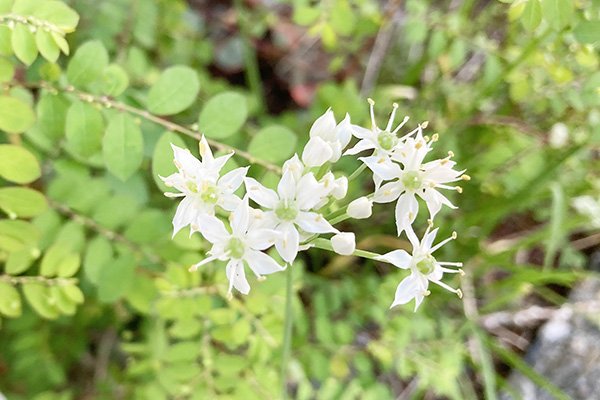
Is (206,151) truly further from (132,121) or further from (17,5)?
(17,5)

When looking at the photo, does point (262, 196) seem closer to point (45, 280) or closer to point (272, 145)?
point (272, 145)

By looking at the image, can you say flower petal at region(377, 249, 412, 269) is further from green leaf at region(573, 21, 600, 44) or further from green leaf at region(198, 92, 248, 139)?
green leaf at region(573, 21, 600, 44)

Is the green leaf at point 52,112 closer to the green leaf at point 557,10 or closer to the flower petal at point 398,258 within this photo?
the flower petal at point 398,258

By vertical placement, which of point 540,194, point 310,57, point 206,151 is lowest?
point 310,57

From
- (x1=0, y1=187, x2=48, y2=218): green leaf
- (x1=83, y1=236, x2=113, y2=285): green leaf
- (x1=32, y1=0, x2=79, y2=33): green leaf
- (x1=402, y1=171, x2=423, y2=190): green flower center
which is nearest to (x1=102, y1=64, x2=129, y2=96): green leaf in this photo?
(x1=32, y1=0, x2=79, y2=33): green leaf

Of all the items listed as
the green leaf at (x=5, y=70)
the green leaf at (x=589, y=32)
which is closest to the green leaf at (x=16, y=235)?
the green leaf at (x=5, y=70)

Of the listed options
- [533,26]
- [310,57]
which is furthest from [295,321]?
[310,57]

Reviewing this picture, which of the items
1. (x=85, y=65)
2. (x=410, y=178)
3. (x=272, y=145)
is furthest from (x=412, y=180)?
(x=85, y=65)

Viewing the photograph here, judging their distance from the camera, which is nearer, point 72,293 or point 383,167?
point 383,167
